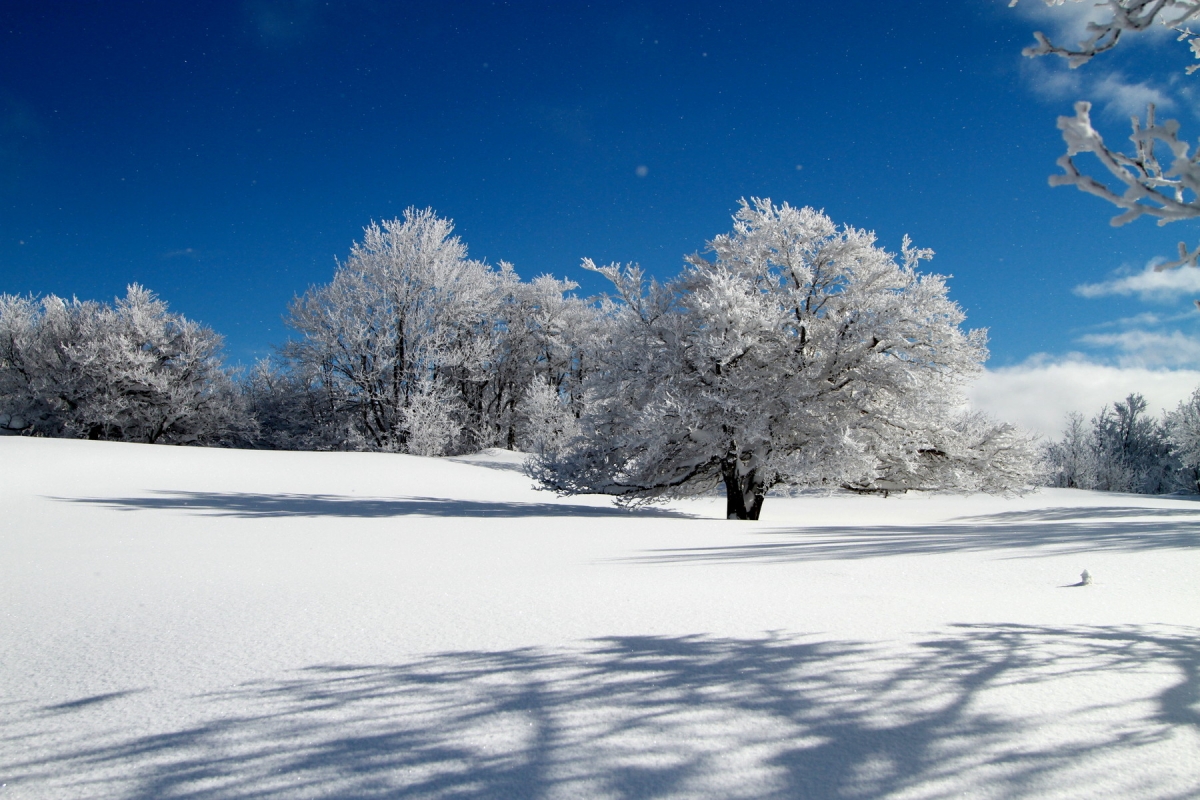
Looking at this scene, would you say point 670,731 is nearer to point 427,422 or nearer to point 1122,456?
point 427,422

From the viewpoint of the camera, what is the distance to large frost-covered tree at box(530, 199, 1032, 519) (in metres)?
9.10

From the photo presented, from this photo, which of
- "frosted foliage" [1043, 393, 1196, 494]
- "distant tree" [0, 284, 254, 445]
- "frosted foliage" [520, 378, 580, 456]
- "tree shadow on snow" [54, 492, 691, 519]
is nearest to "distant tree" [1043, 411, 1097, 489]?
"frosted foliage" [1043, 393, 1196, 494]

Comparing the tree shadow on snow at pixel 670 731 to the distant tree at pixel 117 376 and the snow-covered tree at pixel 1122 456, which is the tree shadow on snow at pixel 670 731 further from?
the snow-covered tree at pixel 1122 456

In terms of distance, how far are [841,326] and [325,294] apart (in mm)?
18950

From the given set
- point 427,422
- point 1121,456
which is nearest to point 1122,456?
point 1121,456

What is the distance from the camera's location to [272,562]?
4.77 m

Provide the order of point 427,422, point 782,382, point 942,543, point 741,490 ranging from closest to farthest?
point 942,543 → point 782,382 → point 741,490 → point 427,422

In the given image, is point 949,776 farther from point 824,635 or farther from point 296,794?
point 296,794

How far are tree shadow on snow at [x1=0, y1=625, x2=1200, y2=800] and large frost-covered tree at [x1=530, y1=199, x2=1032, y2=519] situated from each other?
6700 mm

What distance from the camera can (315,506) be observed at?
391 inches

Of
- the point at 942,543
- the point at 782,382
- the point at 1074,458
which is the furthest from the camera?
the point at 1074,458

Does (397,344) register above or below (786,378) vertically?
above

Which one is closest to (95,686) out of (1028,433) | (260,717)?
(260,717)

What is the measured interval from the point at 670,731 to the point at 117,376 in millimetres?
26352
